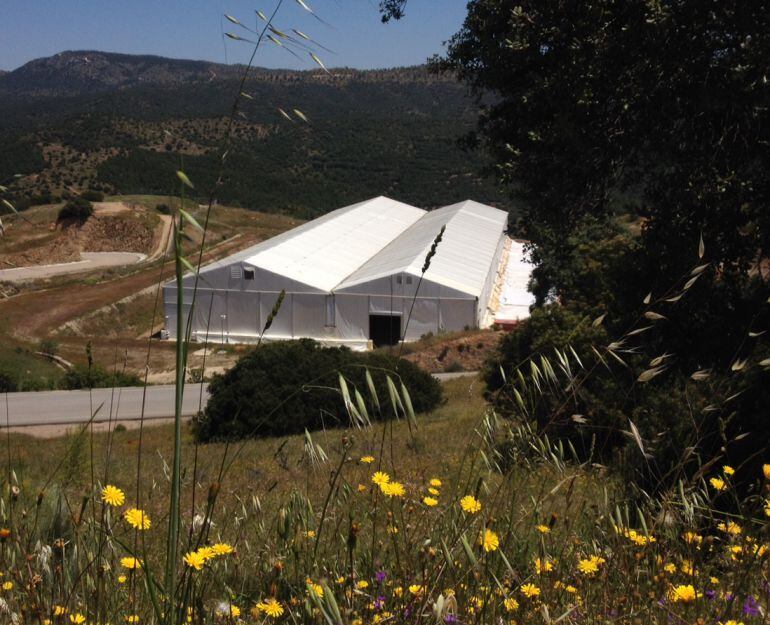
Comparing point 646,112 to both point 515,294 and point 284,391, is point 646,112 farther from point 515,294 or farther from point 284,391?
point 515,294

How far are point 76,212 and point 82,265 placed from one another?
18.4ft

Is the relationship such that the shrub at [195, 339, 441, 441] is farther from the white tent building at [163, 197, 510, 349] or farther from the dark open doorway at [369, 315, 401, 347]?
the dark open doorway at [369, 315, 401, 347]

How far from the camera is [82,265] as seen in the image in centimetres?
5350

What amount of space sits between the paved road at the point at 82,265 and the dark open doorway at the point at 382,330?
2231 centimetres

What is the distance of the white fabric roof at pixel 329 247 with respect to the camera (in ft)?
111

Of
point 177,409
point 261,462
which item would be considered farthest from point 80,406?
point 177,409

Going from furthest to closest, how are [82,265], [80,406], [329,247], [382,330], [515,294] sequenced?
[82,265]
[515,294]
[329,247]
[382,330]
[80,406]

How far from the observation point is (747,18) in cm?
689

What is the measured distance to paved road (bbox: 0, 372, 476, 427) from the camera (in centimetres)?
2011

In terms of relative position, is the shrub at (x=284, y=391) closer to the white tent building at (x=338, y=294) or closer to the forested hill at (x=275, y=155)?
the white tent building at (x=338, y=294)

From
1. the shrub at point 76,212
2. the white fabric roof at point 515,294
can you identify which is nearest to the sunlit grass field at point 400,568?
the white fabric roof at point 515,294

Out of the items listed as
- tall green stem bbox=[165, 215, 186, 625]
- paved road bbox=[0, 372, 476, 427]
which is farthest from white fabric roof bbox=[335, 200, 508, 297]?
tall green stem bbox=[165, 215, 186, 625]

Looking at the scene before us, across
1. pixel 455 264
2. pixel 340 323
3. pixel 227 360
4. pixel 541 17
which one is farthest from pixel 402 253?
pixel 541 17

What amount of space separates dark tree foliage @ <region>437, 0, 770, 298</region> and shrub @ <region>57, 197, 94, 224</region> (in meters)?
52.1
